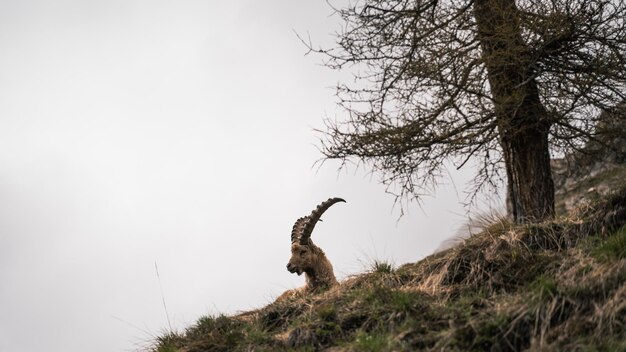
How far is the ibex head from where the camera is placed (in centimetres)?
1088

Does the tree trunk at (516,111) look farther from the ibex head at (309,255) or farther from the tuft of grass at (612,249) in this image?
the ibex head at (309,255)

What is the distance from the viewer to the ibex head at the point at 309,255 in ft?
35.7

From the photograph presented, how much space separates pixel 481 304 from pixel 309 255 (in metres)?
4.33

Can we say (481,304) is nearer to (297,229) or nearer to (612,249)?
(612,249)

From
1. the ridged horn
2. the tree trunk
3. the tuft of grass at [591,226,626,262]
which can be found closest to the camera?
the tuft of grass at [591,226,626,262]

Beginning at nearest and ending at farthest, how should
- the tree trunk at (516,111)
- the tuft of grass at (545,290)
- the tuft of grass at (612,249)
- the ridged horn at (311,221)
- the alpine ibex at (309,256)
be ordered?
the tuft of grass at (545,290), the tuft of grass at (612,249), the tree trunk at (516,111), the alpine ibex at (309,256), the ridged horn at (311,221)

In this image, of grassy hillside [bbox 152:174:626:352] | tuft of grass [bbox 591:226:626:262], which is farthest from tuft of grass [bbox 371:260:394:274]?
tuft of grass [bbox 591:226:626:262]

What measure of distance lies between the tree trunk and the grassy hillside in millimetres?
1287

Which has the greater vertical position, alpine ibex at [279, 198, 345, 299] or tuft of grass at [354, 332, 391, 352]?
alpine ibex at [279, 198, 345, 299]

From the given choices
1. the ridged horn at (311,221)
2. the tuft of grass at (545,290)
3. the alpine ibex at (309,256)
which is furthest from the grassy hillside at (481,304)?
the ridged horn at (311,221)

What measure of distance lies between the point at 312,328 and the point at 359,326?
1.64 ft

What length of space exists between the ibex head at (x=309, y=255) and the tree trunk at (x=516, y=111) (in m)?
2.60

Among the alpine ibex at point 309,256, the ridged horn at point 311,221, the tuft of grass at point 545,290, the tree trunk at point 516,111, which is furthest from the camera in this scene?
the ridged horn at point 311,221

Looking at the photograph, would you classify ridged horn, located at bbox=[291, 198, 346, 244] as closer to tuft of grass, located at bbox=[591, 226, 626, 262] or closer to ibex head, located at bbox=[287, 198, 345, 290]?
ibex head, located at bbox=[287, 198, 345, 290]
